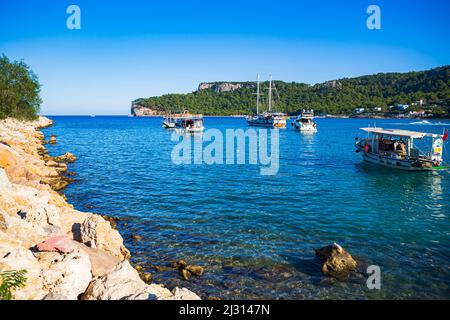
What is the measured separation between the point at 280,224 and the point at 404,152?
25941 mm

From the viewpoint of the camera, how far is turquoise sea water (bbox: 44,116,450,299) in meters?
12.6

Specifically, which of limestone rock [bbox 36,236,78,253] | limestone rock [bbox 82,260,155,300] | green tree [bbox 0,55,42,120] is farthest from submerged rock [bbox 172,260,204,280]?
green tree [bbox 0,55,42,120]

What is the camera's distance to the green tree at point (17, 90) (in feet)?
227

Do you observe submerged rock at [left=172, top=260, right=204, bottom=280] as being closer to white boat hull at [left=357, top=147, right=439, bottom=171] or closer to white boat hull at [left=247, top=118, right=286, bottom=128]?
white boat hull at [left=357, top=147, right=439, bottom=171]

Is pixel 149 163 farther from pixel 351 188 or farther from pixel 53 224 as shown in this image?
pixel 53 224

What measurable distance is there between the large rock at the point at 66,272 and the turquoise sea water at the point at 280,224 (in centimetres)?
375

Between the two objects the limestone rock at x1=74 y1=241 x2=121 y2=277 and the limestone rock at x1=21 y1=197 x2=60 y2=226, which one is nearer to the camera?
the limestone rock at x1=74 y1=241 x2=121 y2=277

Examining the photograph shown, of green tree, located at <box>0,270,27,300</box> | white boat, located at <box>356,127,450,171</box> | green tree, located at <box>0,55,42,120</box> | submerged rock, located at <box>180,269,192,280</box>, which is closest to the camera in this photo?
green tree, located at <box>0,270,27,300</box>

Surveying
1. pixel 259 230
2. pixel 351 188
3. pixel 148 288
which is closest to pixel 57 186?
pixel 259 230

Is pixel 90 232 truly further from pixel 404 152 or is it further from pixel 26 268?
pixel 404 152

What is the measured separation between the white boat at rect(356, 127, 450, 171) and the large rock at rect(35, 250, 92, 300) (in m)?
33.8

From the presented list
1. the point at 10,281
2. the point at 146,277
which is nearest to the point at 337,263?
the point at 146,277

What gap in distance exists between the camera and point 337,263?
1333 centimetres

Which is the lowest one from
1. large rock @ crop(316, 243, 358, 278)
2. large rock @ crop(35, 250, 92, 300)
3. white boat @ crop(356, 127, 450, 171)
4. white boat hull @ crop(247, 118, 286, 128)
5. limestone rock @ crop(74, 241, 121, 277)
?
large rock @ crop(316, 243, 358, 278)
